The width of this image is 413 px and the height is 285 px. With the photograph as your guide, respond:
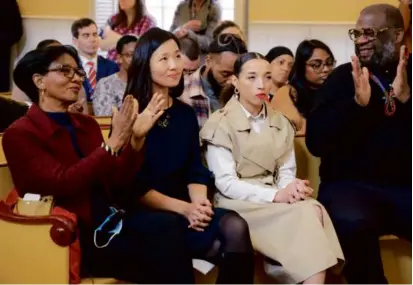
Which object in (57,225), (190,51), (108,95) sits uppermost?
(190,51)

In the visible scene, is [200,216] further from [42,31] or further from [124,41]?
[42,31]

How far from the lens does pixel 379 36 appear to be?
7.77 ft

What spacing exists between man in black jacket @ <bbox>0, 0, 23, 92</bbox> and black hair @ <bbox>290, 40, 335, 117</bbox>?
1.96 meters

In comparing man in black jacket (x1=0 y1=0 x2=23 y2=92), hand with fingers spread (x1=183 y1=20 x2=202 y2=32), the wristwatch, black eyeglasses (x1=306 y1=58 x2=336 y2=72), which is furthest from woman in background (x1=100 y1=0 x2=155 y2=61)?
the wristwatch

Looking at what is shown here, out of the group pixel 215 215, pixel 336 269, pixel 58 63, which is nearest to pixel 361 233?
pixel 336 269

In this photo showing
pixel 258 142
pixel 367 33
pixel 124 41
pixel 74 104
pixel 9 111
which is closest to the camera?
pixel 258 142

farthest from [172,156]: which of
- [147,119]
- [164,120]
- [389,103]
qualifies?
[389,103]

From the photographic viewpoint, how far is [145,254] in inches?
75.9

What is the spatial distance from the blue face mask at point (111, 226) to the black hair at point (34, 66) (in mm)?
456

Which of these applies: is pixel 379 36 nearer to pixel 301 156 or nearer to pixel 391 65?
pixel 391 65

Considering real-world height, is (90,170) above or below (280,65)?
below

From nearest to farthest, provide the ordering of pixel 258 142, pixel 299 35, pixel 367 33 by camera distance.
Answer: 1. pixel 258 142
2. pixel 367 33
3. pixel 299 35

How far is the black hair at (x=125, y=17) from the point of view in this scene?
4219mm

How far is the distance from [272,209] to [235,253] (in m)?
0.22
